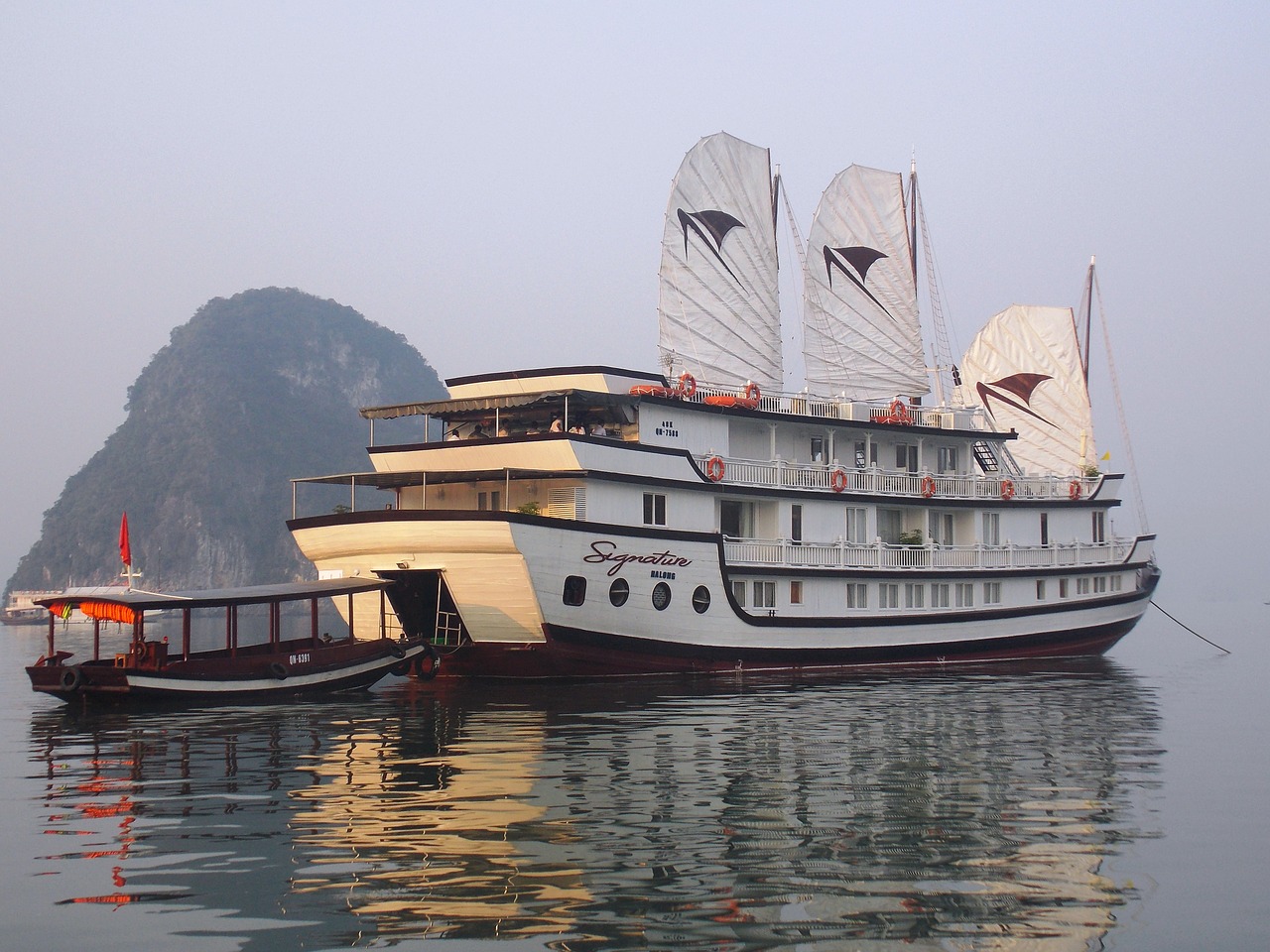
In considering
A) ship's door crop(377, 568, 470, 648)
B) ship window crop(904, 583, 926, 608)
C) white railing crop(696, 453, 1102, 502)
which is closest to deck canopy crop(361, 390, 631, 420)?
white railing crop(696, 453, 1102, 502)

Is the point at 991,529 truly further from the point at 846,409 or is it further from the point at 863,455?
the point at 846,409

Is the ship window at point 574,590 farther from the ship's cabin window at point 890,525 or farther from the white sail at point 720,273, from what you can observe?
the ship's cabin window at point 890,525

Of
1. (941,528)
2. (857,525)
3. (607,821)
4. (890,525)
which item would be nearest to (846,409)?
(857,525)

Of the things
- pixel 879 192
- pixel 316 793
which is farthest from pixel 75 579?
pixel 316 793

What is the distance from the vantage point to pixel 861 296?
33.3 m

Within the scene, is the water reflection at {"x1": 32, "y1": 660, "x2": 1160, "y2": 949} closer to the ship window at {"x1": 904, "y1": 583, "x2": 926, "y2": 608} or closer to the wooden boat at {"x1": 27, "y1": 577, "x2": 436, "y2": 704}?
the wooden boat at {"x1": 27, "y1": 577, "x2": 436, "y2": 704}

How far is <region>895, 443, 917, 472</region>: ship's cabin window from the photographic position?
3172 centimetres

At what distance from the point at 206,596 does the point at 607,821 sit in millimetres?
12413

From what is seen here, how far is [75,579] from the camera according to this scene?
157875 millimetres

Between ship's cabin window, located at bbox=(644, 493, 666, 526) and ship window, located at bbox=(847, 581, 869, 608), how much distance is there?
5.72 meters

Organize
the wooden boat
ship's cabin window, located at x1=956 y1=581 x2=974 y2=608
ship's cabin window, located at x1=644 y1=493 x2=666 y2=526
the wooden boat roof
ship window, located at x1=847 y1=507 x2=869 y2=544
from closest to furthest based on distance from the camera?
1. the wooden boat
2. the wooden boat roof
3. ship's cabin window, located at x1=644 y1=493 x2=666 y2=526
4. ship window, located at x1=847 y1=507 x2=869 y2=544
5. ship's cabin window, located at x1=956 y1=581 x2=974 y2=608

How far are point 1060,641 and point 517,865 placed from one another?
87.3 ft

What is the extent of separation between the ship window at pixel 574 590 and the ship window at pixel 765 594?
5.13 meters

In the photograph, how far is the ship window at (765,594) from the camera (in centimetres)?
2720
